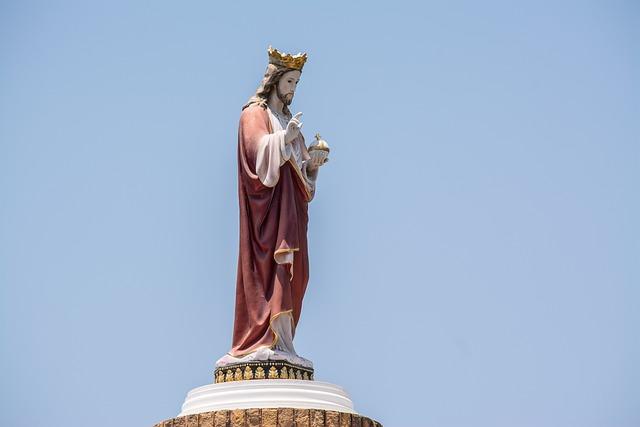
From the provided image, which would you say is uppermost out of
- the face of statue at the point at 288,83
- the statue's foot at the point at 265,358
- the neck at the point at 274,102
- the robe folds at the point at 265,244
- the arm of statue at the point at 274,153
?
the face of statue at the point at 288,83

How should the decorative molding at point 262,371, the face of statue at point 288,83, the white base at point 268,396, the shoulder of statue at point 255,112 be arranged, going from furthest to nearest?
1. the face of statue at point 288,83
2. the shoulder of statue at point 255,112
3. the decorative molding at point 262,371
4. the white base at point 268,396

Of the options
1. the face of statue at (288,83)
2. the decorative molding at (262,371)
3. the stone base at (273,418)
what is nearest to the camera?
the stone base at (273,418)

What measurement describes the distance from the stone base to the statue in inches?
35.1

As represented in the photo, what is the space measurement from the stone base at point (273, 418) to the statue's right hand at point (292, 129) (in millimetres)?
3387

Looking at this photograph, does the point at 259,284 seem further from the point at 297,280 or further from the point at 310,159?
the point at 310,159

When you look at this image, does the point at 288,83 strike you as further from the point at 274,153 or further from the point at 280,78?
the point at 274,153

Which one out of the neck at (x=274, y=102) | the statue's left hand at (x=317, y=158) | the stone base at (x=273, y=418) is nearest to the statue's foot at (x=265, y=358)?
the stone base at (x=273, y=418)

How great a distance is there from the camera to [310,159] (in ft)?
44.5

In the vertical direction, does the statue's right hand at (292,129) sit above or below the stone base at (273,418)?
above

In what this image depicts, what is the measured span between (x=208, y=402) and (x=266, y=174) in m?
2.86

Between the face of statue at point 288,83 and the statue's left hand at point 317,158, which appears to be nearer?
the statue's left hand at point 317,158

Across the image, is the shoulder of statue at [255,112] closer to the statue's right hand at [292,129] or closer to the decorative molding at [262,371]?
the statue's right hand at [292,129]

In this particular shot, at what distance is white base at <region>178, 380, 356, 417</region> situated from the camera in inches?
461

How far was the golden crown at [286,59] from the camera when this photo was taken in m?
13.6
